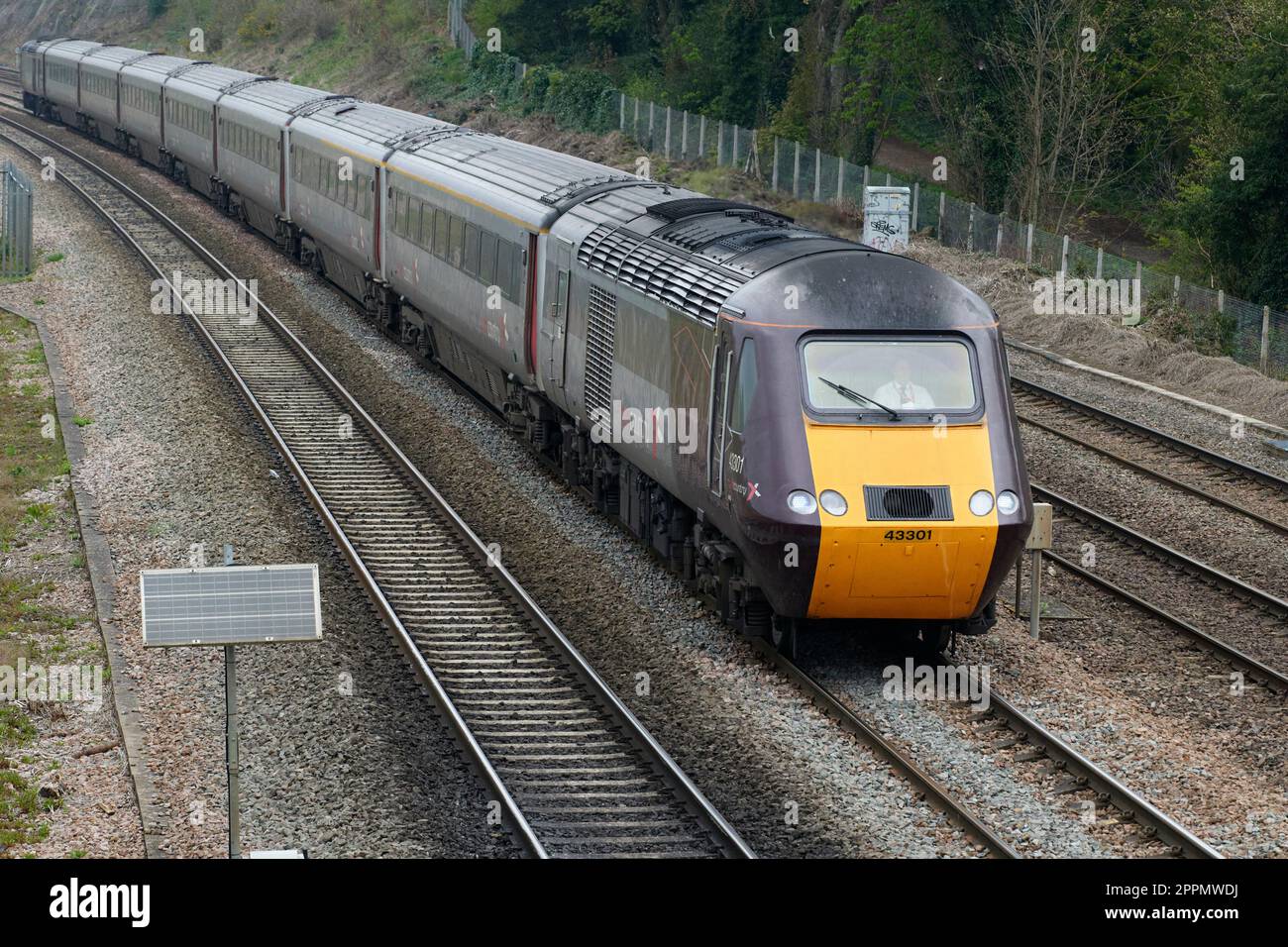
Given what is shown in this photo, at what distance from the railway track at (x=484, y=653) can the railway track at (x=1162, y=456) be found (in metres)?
8.94

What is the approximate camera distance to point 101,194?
1692 inches

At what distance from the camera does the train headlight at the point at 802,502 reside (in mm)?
12719

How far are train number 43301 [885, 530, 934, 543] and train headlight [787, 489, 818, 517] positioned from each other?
60 cm

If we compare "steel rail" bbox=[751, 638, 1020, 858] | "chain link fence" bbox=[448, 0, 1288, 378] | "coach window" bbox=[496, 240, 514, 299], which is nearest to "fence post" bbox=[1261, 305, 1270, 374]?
"chain link fence" bbox=[448, 0, 1288, 378]

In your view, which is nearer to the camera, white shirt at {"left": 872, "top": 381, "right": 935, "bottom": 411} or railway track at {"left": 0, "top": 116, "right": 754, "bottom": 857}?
railway track at {"left": 0, "top": 116, "right": 754, "bottom": 857}

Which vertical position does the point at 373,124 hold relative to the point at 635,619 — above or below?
above

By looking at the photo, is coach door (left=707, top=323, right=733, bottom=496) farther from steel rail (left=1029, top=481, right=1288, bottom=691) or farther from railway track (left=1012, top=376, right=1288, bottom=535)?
railway track (left=1012, top=376, right=1288, bottom=535)

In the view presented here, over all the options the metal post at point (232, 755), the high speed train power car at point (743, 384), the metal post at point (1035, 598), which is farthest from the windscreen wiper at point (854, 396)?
the metal post at point (232, 755)

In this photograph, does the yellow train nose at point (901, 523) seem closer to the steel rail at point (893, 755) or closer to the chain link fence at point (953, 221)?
the steel rail at point (893, 755)

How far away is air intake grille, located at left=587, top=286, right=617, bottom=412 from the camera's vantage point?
16859 mm

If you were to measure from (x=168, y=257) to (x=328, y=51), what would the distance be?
43.5 m
